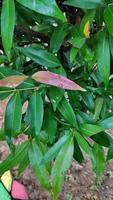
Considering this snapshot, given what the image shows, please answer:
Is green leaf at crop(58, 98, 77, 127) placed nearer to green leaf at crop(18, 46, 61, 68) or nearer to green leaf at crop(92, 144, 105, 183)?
green leaf at crop(18, 46, 61, 68)

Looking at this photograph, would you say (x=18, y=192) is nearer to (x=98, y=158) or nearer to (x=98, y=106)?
(x=98, y=158)

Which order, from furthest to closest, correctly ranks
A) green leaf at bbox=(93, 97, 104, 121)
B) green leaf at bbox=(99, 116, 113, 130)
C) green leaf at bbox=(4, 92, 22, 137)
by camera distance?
green leaf at bbox=(93, 97, 104, 121) < green leaf at bbox=(99, 116, 113, 130) < green leaf at bbox=(4, 92, 22, 137)

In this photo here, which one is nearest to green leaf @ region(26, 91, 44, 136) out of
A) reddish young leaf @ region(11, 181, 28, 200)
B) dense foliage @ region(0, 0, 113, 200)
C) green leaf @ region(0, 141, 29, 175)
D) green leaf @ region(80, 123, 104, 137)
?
dense foliage @ region(0, 0, 113, 200)

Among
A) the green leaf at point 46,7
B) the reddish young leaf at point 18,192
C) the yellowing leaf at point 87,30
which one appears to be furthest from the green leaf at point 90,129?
the reddish young leaf at point 18,192

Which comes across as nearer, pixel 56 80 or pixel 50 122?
pixel 56 80

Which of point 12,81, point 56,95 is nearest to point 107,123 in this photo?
point 56,95

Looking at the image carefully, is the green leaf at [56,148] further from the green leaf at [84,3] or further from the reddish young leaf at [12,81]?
the green leaf at [84,3]
